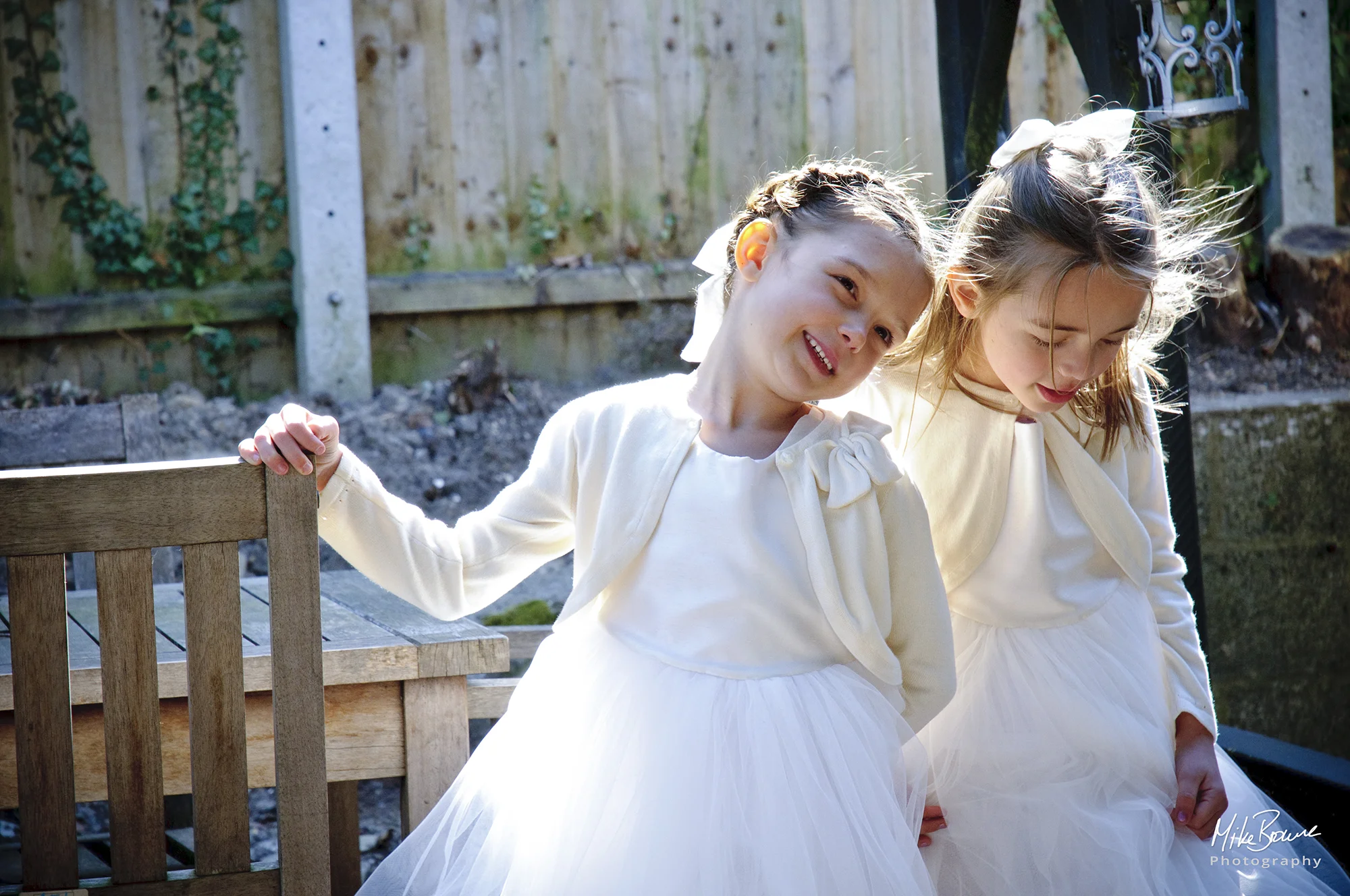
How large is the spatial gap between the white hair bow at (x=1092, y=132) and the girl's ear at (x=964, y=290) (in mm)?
170

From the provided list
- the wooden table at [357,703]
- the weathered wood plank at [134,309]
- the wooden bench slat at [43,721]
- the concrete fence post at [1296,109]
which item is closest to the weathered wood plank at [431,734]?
the wooden table at [357,703]

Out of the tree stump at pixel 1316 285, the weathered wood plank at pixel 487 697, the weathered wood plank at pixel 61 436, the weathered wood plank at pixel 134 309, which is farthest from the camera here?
the tree stump at pixel 1316 285

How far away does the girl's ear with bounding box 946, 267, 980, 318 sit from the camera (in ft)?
4.99

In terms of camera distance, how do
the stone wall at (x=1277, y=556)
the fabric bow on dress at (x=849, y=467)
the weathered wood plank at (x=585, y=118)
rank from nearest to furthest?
the fabric bow on dress at (x=849, y=467), the stone wall at (x=1277, y=556), the weathered wood plank at (x=585, y=118)

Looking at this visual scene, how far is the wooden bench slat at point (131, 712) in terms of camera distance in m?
1.19

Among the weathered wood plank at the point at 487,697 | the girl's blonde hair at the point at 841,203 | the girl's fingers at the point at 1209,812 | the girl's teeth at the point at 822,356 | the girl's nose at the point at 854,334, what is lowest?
the girl's fingers at the point at 1209,812

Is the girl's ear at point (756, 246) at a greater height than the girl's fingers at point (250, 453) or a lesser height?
greater

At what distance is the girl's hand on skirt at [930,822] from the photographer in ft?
4.78

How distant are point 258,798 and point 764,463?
7.11 feet

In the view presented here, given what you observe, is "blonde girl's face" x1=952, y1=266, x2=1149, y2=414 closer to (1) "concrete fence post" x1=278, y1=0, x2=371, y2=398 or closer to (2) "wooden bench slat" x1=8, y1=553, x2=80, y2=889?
(2) "wooden bench slat" x1=8, y1=553, x2=80, y2=889

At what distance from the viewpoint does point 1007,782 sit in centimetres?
149

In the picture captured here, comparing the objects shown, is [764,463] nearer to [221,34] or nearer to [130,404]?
[130,404]

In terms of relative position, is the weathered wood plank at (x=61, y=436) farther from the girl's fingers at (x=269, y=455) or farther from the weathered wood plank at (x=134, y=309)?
the weathered wood plank at (x=134, y=309)

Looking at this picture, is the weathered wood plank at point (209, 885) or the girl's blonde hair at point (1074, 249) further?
the girl's blonde hair at point (1074, 249)
